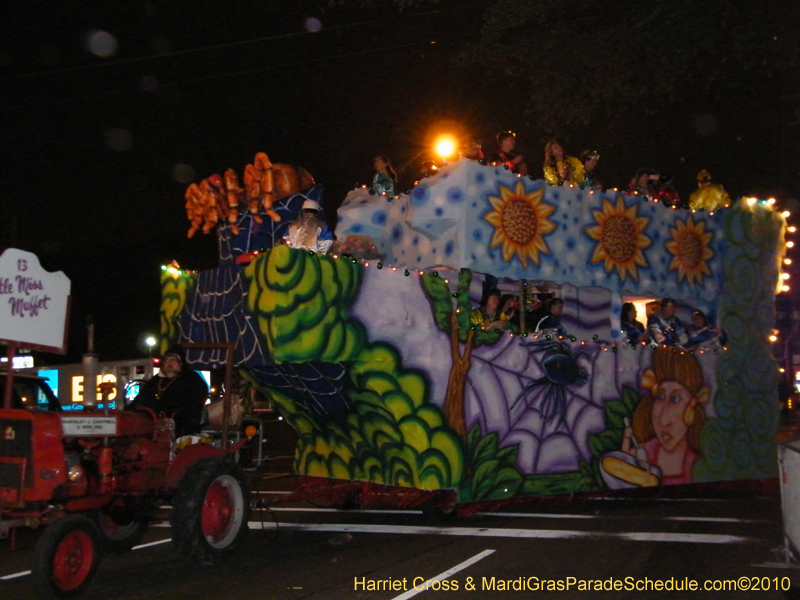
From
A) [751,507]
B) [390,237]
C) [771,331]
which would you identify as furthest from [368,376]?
[771,331]


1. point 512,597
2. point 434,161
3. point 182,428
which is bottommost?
point 512,597

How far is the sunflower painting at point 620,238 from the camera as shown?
472 inches

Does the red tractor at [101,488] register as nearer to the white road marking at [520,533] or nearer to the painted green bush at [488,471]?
the white road marking at [520,533]

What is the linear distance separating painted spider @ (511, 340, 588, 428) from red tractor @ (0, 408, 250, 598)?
4.17 metres

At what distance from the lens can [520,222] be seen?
439 inches

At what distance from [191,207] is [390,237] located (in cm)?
285

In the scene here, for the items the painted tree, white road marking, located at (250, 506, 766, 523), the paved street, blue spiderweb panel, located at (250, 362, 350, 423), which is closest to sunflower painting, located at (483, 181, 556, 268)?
the painted tree

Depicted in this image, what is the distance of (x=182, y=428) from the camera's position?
8.59 metres

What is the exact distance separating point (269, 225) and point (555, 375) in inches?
165

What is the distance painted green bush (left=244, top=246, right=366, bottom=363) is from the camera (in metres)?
9.03

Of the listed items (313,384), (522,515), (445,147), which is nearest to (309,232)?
(313,384)

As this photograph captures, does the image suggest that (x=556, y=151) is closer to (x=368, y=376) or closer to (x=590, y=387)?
(x=590, y=387)

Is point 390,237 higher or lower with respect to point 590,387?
higher

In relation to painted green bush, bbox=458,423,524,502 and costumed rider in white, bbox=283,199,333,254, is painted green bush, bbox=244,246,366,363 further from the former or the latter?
painted green bush, bbox=458,423,524,502
